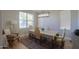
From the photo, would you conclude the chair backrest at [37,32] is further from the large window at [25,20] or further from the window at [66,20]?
the window at [66,20]

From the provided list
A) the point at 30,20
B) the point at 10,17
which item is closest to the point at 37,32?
the point at 30,20

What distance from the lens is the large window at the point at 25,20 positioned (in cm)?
295

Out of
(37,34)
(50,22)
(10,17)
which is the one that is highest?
(10,17)

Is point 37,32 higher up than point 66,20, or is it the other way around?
point 66,20

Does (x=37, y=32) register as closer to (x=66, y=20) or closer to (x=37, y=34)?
(x=37, y=34)

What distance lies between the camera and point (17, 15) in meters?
2.94

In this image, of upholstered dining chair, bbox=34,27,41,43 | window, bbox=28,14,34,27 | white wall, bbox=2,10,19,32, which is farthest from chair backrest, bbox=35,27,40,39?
white wall, bbox=2,10,19,32

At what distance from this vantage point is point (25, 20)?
2.98m

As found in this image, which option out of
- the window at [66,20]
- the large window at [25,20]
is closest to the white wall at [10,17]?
the large window at [25,20]
